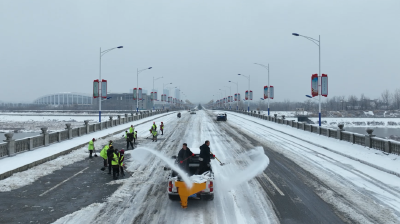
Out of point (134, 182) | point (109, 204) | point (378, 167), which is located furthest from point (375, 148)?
point (109, 204)

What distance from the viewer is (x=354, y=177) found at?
11.5 m

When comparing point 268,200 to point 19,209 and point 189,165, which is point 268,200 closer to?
point 189,165

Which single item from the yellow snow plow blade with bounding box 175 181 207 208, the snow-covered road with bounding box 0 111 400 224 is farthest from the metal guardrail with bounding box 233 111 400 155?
the yellow snow plow blade with bounding box 175 181 207 208

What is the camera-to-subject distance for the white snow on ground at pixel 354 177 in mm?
8000

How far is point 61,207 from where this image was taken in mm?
8148

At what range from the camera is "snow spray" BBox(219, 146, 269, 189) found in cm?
1075

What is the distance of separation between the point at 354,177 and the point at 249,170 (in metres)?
4.26

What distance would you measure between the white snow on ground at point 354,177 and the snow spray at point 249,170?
1680 mm

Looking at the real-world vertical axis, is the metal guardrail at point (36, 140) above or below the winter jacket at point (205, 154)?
below

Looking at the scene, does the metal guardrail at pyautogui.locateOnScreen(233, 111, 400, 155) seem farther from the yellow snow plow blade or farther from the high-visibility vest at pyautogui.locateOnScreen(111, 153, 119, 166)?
the high-visibility vest at pyautogui.locateOnScreen(111, 153, 119, 166)

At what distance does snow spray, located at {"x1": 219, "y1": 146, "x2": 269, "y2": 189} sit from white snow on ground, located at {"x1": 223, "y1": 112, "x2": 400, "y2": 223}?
1.68m

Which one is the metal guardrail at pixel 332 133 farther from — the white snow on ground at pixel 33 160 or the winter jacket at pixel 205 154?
the white snow on ground at pixel 33 160

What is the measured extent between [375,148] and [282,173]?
8896mm

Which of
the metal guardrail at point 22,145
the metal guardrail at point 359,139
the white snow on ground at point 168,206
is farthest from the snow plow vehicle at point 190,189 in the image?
the metal guardrail at point 359,139
